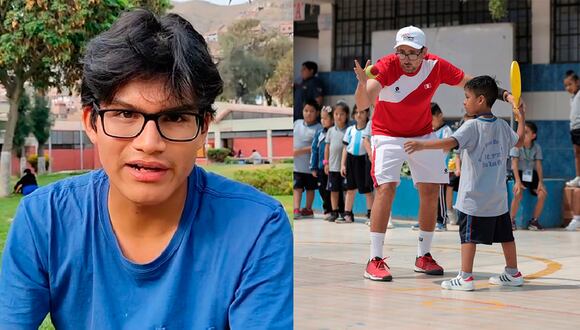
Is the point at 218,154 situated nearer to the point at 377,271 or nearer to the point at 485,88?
the point at 485,88

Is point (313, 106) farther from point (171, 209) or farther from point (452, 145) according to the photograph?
point (171, 209)

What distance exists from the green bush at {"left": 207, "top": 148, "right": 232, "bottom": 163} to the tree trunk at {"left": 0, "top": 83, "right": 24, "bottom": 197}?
6.01m

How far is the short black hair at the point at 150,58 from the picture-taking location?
5.97 feet

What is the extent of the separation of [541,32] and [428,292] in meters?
10.6

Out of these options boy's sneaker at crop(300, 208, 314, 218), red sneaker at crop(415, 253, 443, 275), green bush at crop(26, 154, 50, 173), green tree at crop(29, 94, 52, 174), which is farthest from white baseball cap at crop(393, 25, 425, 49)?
boy's sneaker at crop(300, 208, 314, 218)

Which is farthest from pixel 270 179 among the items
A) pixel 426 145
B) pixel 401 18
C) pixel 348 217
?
pixel 401 18

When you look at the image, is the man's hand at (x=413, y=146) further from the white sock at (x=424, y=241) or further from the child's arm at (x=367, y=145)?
the child's arm at (x=367, y=145)

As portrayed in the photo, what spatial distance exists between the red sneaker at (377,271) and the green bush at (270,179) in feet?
9.24

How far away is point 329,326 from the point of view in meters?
5.25

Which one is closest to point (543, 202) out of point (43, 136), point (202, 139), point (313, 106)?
point (313, 106)

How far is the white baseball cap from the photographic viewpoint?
659 cm

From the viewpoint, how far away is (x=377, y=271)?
694 cm

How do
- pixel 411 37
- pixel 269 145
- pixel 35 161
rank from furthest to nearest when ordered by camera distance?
pixel 35 161 < pixel 411 37 < pixel 269 145

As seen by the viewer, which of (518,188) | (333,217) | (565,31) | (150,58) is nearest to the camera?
(150,58)
